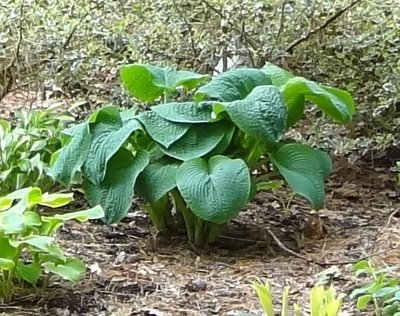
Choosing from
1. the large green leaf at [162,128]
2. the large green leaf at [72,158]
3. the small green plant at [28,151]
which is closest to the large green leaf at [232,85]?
the large green leaf at [162,128]

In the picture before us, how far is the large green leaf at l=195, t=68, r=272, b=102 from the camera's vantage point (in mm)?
2367

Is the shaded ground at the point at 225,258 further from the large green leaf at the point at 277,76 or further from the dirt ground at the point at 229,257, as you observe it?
the large green leaf at the point at 277,76

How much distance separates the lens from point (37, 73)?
3.18 meters

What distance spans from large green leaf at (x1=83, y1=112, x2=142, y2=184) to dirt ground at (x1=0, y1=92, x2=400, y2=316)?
0.81 ft

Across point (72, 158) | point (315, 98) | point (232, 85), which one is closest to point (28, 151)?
point (72, 158)

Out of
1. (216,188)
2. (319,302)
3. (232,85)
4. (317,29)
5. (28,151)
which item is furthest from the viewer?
(317,29)

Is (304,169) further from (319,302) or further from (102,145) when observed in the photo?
(319,302)

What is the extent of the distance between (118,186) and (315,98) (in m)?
0.64

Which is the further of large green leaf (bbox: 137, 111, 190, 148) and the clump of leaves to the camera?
large green leaf (bbox: 137, 111, 190, 148)

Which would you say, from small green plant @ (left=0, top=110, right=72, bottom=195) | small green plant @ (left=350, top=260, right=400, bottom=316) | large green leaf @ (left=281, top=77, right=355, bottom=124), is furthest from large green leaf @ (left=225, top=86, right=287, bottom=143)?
small green plant @ (left=0, top=110, right=72, bottom=195)

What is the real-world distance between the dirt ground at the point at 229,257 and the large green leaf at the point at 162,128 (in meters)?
0.34

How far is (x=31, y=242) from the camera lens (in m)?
1.85

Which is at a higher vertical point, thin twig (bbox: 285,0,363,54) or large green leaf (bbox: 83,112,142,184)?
thin twig (bbox: 285,0,363,54)

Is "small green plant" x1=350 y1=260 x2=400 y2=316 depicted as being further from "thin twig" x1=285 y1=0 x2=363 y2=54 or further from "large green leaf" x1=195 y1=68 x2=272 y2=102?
"thin twig" x1=285 y1=0 x2=363 y2=54
